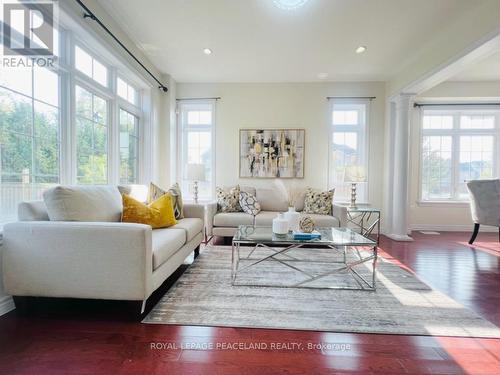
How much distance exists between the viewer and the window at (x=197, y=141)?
4.61 metres

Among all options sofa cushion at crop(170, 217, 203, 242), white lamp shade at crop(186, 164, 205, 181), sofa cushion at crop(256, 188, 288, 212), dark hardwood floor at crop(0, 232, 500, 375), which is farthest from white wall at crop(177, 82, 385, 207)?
dark hardwood floor at crop(0, 232, 500, 375)

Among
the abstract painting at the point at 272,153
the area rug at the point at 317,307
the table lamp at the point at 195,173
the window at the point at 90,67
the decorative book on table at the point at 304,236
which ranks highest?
the window at the point at 90,67

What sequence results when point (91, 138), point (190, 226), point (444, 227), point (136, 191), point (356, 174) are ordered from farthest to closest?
point (444, 227)
point (356, 174)
point (136, 191)
point (91, 138)
point (190, 226)

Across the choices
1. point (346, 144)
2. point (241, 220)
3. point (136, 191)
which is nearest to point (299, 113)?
point (346, 144)

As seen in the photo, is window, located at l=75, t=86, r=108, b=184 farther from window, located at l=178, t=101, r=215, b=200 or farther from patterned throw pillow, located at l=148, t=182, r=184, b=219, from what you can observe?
window, located at l=178, t=101, r=215, b=200

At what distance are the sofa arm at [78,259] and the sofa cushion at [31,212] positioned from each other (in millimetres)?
112

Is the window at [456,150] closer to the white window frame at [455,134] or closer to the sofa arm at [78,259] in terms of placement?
the white window frame at [455,134]

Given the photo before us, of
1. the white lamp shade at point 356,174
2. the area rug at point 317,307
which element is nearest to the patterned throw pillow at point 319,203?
the white lamp shade at point 356,174

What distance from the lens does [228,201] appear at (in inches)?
153

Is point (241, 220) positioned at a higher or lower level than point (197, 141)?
lower

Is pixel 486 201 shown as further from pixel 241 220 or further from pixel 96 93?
pixel 96 93

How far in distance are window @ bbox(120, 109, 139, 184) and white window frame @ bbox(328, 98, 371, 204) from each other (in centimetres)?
331

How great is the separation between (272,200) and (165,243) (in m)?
2.47

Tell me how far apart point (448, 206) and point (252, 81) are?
14.5ft
